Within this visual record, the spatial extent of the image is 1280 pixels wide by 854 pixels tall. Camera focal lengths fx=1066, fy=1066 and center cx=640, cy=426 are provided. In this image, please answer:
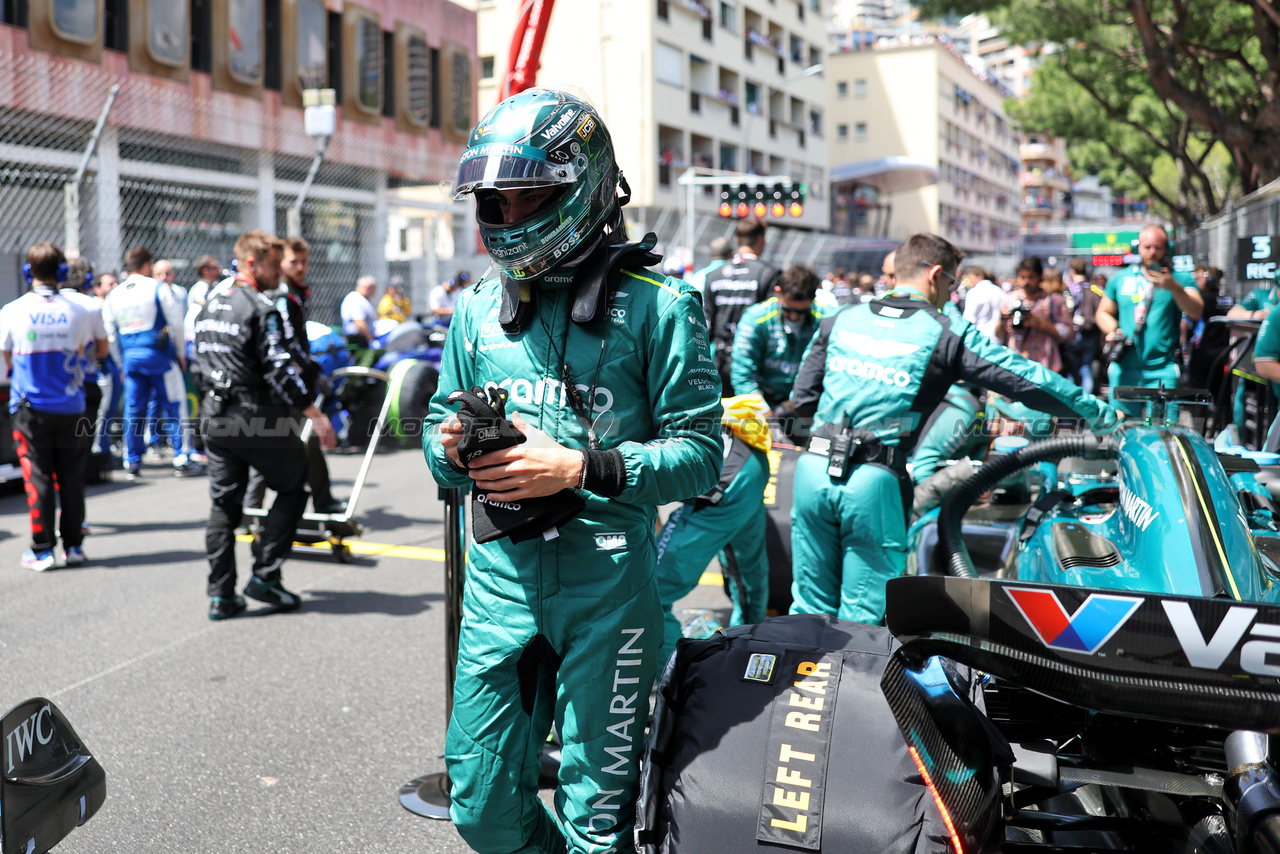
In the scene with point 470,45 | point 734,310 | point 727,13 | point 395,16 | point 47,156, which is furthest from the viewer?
point 727,13

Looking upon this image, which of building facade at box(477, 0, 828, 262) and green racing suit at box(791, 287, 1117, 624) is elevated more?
building facade at box(477, 0, 828, 262)

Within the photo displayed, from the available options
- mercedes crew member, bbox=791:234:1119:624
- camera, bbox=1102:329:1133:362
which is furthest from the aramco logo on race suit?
camera, bbox=1102:329:1133:362

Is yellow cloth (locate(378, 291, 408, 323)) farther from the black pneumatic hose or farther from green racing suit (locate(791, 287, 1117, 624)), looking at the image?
the black pneumatic hose

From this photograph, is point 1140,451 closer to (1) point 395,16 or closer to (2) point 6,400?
(2) point 6,400

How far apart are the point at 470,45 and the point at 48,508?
84.3 feet

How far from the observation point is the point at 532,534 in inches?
86.3

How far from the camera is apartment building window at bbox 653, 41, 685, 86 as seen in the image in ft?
131

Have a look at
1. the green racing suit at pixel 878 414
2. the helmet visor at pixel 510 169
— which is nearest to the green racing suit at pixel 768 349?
the green racing suit at pixel 878 414

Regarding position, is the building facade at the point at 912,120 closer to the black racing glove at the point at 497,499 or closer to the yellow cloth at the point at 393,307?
the yellow cloth at the point at 393,307

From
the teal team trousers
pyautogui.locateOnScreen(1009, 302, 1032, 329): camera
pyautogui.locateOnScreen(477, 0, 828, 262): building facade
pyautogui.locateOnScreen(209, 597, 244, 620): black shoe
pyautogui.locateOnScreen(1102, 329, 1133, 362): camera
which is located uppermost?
pyautogui.locateOnScreen(477, 0, 828, 262): building facade

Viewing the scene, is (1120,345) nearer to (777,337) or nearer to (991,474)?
(777,337)

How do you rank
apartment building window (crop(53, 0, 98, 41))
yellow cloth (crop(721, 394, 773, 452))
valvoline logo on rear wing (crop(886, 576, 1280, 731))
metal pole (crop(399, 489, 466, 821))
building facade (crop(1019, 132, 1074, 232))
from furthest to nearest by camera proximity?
building facade (crop(1019, 132, 1074, 232)), apartment building window (crop(53, 0, 98, 41)), yellow cloth (crop(721, 394, 773, 452)), metal pole (crop(399, 489, 466, 821)), valvoline logo on rear wing (crop(886, 576, 1280, 731))

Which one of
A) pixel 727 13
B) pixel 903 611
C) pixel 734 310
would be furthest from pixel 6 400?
pixel 727 13

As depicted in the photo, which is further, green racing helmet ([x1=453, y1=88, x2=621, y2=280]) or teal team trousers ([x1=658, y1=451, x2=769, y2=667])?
teal team trousers ([x1=658, y1=451, x2=769, y2=667])
